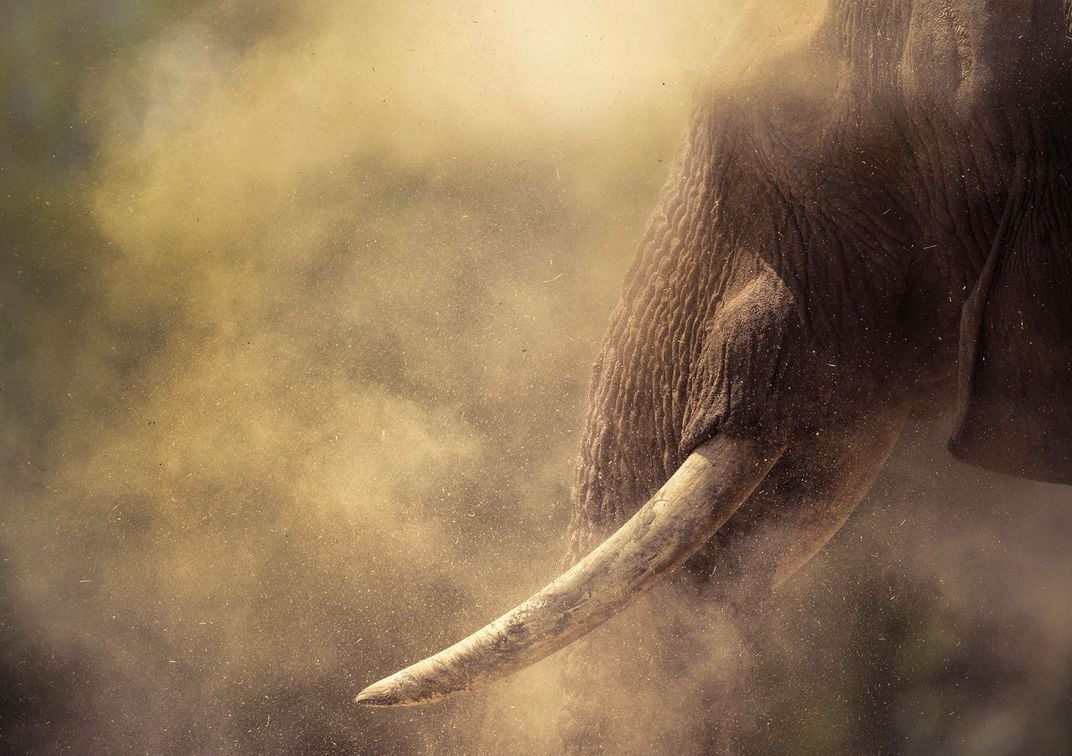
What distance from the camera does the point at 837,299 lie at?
2.15 m

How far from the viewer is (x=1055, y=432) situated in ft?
6.74

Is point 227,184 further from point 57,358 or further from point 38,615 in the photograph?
point 38,615

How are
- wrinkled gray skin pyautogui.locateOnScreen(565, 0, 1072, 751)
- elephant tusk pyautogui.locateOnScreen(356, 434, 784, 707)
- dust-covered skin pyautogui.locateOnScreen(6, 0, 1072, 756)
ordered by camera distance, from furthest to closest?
dust-covered skin pyautogui.locateOnScreen(6, 0, 1072, 756) < elephant tusk pyautogui.locateOnScreen(356, 434, 784, 707) < wrinkled gray skin pyautogui.locateOnScreen(565, 0, 1072, 751)

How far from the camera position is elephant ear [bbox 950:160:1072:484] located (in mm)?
1950

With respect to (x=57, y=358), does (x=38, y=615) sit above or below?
below

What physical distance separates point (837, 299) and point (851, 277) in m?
0.05

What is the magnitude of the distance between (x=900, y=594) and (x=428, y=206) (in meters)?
1.79

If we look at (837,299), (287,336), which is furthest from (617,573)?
(287,336)

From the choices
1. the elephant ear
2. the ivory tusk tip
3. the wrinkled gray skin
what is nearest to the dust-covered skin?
the wrinkled gray skin

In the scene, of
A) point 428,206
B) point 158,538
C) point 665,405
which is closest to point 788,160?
point 665,405

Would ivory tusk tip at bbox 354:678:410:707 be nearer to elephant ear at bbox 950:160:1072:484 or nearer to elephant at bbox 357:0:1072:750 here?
elephant at bbox 357:0:1072:750

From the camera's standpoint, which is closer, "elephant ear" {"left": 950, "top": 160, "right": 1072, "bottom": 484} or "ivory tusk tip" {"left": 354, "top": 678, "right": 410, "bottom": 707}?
"elephant ear" {"left": 950, "top": 160, "right": 1072, "bottom": 484}

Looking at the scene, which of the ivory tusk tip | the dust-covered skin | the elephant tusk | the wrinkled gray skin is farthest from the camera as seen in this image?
the dust-covered skin

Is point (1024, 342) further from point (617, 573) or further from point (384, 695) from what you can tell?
point (384, 695)
